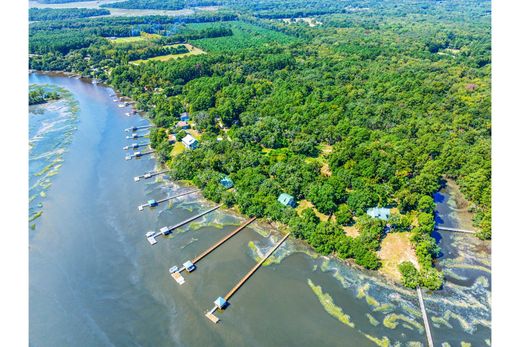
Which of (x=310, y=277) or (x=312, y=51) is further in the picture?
(x=312, y=51)

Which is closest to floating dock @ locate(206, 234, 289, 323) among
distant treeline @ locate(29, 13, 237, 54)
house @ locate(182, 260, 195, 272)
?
house @ locate(182, 260, 195, 272)

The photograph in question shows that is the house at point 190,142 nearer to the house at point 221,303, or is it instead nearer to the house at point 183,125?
the house at point 183,125

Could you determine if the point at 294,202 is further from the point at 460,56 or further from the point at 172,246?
the point at 460,56

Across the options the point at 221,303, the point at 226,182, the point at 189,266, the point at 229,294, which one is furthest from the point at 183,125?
the point at 221,303

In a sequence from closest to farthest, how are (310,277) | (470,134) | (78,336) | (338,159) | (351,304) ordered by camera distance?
(78,336) → (351,304) → (310,277) → (338,159) → (470,134)

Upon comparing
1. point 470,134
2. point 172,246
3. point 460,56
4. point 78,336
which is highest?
point 460,56

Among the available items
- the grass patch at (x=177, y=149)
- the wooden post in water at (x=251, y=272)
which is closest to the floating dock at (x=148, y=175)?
the grass patch at (x=177, y=149)

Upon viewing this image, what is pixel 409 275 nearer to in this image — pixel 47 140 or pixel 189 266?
pixel 189 266

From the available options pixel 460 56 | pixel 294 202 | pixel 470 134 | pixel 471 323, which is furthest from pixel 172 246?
pixel 460 56
